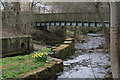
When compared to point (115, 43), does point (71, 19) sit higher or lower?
higher

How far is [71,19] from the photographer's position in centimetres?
2177

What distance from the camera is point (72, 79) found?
9008mm

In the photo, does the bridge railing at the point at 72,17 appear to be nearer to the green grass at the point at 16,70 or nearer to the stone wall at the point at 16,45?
the stone wall at the point at 16,45

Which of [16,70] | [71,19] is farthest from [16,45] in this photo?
[71,19]

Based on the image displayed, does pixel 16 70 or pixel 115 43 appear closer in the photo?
pixel 115 43

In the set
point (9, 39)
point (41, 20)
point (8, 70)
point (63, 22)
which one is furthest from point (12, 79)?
point (41, 20)

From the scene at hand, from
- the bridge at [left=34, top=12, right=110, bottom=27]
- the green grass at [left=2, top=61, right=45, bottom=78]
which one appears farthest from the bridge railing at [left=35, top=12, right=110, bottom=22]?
the green grass at [left=2, top=61, right=45, bottom=78]

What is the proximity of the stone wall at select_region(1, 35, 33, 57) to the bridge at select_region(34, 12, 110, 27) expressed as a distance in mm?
7352

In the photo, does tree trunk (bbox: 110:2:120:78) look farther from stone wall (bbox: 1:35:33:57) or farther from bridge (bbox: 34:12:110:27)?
bridge (bbox: 34:12:110:27)

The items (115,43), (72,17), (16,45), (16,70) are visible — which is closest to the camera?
(115,43)

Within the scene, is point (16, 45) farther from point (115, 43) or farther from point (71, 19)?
point (115, 43)

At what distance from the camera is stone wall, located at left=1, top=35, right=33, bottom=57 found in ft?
43.5

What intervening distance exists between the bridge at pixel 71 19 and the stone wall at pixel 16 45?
735 cm

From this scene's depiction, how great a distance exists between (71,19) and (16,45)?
31.0 ft
